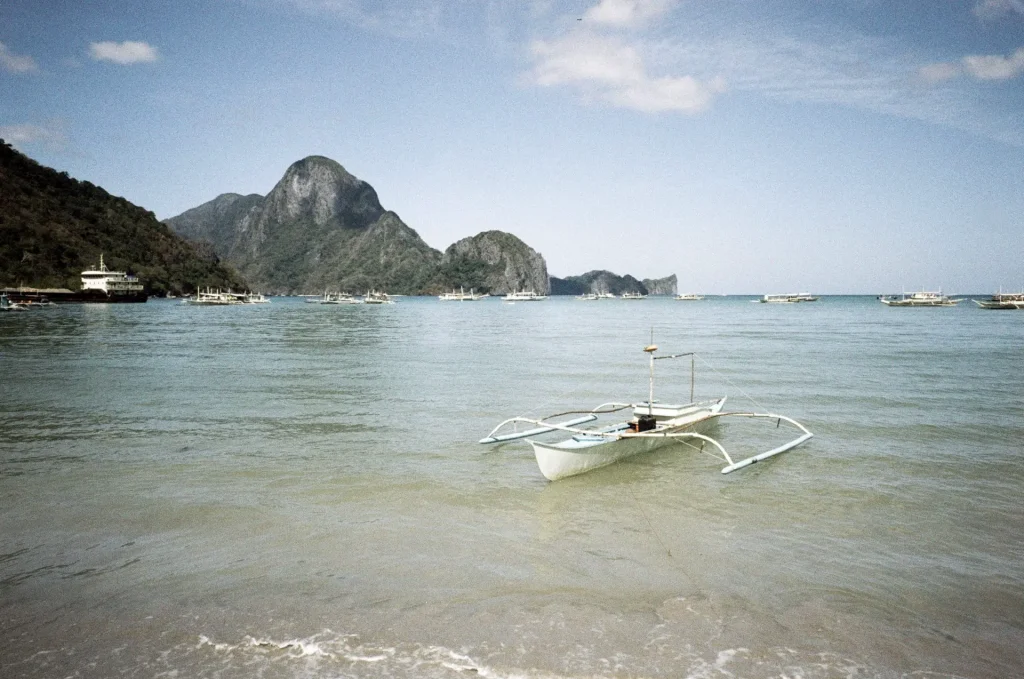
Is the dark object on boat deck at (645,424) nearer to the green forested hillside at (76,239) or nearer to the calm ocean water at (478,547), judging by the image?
the calm ocean water at (478,547)

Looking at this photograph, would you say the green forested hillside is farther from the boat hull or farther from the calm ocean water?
the boat hull

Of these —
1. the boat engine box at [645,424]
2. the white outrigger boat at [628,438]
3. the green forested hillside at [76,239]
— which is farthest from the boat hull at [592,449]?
the green forested hillside at [76,239]

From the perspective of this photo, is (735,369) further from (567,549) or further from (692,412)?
(567,549)

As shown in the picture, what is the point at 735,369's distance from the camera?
1246 inches

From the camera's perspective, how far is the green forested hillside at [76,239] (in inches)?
4643

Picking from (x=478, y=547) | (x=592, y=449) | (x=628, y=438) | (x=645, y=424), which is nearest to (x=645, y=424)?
(x=645, y=424)

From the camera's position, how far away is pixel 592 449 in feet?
39.8

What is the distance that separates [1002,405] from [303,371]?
28.6m

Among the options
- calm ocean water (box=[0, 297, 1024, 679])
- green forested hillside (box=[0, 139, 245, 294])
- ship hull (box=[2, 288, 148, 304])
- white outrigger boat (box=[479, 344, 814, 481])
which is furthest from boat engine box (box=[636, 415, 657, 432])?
green forested hillside (box=[0, 139, 245, 294])

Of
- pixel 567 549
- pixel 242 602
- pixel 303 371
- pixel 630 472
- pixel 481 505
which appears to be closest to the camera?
pixel 242 602

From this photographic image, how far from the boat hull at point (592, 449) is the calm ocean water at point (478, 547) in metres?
0.32

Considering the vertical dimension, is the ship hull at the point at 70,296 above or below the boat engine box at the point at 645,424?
above

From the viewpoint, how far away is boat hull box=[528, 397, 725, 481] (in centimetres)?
1145

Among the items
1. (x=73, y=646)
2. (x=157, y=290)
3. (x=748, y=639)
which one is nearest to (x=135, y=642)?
(x=73, y=646)
